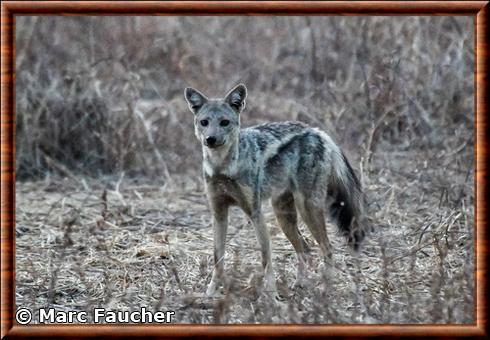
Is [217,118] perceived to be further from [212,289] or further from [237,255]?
[237,255]

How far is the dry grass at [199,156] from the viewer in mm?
6453

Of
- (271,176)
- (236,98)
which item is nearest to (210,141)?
(236,98)

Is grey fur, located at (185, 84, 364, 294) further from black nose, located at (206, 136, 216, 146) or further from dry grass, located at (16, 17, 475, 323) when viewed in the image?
dry grass, located at (16, 17, 475, 323)

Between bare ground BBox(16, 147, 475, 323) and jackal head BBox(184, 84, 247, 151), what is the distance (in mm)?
913

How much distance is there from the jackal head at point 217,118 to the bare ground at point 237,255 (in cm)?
91

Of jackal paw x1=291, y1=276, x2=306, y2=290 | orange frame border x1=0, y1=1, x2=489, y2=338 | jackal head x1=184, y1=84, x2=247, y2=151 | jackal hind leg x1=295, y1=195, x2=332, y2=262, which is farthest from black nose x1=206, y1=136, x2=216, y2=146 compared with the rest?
jackal paw x1=291, y1=276, x2=306, y2=290

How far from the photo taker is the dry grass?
6.45m

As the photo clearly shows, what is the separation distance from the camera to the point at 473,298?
559cm

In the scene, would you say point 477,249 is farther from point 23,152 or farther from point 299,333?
point 23,152

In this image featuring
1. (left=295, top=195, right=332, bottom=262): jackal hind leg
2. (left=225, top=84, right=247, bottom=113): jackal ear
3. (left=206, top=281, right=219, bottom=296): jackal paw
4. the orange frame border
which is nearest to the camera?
the orange frame border

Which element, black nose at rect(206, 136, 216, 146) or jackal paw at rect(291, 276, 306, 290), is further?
jackal paw at rect(291, 276, 306, 290)

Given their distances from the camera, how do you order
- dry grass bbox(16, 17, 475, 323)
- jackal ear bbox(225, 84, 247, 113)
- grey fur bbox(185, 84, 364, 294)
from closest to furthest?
dry grass bbox(16, 17, 475, 323) → grey fur bbox(185, 84, 364, 294) → jackal ear bbox(225, 84, 247, 113)

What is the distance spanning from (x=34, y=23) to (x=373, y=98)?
4.56 metres

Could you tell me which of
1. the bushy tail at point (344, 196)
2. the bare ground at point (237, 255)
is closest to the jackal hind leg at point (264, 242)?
the bare ground at point (237, 255)
